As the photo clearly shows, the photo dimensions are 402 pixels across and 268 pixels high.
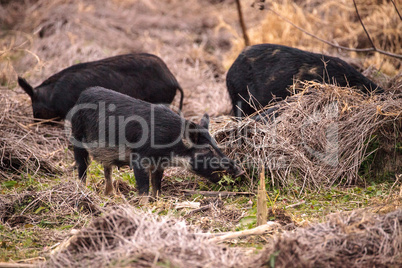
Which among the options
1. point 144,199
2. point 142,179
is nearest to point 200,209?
point 144,199

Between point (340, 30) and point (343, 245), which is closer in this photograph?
point (343, 245)

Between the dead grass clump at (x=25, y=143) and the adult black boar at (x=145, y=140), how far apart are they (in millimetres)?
1235

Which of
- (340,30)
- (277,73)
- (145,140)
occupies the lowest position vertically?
(145,140)

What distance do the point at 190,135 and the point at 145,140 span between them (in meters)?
0.49

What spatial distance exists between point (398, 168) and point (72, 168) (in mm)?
4281

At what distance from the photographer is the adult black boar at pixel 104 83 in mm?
7480

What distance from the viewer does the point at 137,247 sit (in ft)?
11.4

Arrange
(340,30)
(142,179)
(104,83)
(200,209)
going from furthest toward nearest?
(340,30), (104,83), (142,179), (200,209)

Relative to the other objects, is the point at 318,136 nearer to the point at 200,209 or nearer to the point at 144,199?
the point at 200,209

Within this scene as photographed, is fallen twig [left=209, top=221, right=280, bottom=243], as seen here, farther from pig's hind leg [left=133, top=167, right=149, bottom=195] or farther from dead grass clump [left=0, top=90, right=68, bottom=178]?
dead grass clump [left=0, top=90, right=68, bottom=178]

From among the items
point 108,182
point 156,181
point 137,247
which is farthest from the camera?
point 108,182

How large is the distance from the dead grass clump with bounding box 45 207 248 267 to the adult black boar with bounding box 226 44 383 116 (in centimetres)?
319

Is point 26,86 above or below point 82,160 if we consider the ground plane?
above

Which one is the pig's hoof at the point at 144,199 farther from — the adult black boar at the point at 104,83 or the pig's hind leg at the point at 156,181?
the adult black boar at the point at 104,83
